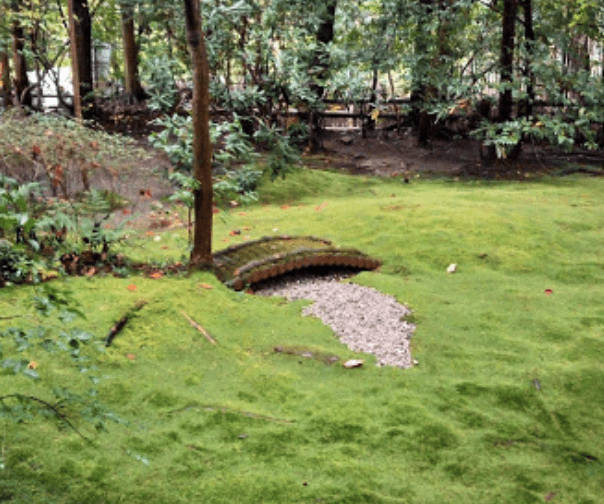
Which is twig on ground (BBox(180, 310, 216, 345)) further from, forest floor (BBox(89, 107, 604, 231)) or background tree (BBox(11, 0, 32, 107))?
background tree (BBox(11, 0, 32, 107))

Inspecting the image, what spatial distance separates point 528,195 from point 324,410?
6426mm

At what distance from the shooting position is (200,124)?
455cm

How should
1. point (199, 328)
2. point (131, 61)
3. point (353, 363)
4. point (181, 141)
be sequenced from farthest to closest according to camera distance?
point (131, 61) → point (181, 141) → point (199, 328) → point (353, 363)

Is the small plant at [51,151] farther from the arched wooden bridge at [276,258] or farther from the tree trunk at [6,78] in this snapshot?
the tree trunk at [6,78]

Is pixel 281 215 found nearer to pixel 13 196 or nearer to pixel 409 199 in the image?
pixel 409 199

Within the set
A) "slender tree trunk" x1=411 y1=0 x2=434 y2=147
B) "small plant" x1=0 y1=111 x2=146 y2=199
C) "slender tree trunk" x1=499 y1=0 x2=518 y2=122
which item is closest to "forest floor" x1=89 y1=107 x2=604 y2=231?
"slender tree trunk" x1=411 y1=0 x2=434 y2=147

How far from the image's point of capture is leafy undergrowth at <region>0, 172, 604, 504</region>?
2637 millimetres

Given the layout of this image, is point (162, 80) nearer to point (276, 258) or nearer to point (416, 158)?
point (276, 258)

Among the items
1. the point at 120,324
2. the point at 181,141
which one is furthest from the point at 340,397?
the point at 181,141

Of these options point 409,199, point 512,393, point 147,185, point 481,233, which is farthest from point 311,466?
point 147,185

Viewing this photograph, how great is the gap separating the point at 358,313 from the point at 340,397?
1262mm

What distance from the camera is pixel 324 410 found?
326 cm

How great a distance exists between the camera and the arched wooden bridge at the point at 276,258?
5.13m

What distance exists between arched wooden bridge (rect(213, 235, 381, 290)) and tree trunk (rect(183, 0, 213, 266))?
40 cm
